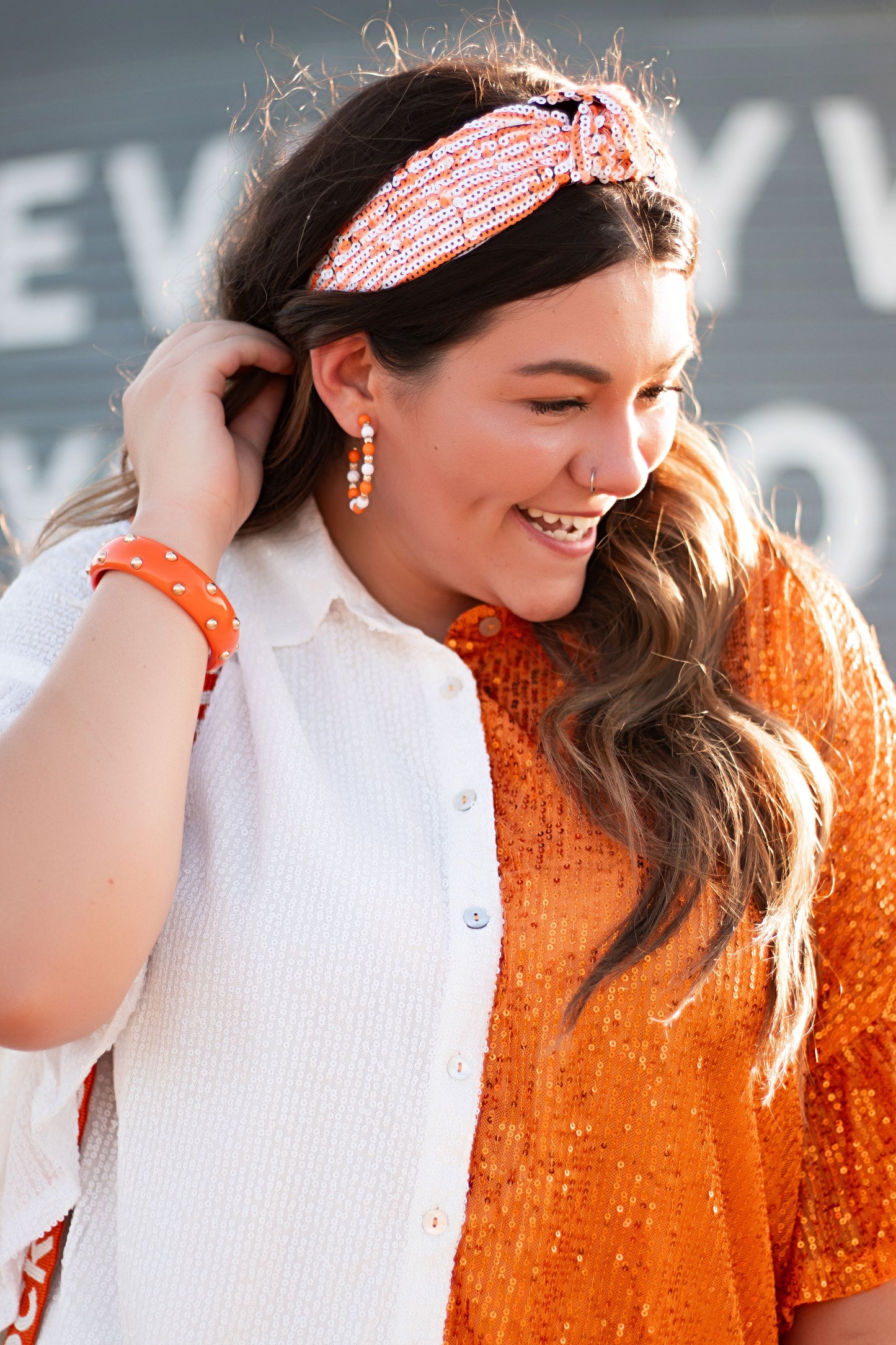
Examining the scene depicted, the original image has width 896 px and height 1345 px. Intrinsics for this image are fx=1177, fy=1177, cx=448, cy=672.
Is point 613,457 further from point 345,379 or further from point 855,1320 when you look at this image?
point 855,1320

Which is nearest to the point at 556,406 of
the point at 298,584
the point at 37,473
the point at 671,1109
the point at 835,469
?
the point at 298,584

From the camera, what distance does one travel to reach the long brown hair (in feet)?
4.76

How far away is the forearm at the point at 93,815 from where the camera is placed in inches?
47.8

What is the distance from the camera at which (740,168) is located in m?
3.33

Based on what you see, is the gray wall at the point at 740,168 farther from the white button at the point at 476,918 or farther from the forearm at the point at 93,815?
the white button at the point at 476,918

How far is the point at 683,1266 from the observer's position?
4.55 ft

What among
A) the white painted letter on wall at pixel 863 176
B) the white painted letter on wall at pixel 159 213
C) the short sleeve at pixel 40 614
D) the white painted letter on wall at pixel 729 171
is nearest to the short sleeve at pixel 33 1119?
the short sleeve at pixel 40 614

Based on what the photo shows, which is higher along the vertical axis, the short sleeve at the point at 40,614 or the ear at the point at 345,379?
the ear at the point at 345,379

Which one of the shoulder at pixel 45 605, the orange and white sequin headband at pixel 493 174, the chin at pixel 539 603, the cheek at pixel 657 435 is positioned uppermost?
the orange and white sequin headband at pixel 493 174

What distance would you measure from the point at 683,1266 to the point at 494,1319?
0.79ft

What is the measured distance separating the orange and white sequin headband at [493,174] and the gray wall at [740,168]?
5.47ft

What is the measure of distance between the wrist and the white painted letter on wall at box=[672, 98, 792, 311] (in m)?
2.23

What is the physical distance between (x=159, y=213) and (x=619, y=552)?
2.45 metres

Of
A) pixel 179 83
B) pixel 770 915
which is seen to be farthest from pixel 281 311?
pixel 179 83
